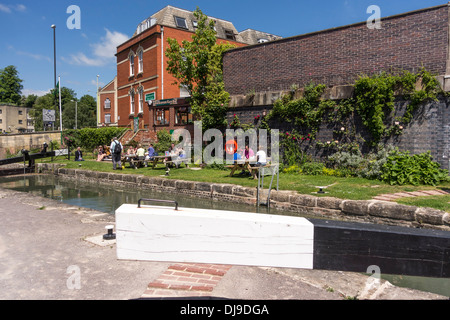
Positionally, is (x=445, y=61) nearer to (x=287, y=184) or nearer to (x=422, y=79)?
(x=422, y=79)

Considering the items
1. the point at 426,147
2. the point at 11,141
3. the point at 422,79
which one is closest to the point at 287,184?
the point at 426,147

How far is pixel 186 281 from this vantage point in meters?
3.21

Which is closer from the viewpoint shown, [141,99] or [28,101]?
[141,99]

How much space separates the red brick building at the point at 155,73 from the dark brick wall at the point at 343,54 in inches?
376

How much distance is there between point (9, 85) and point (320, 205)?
265 ft

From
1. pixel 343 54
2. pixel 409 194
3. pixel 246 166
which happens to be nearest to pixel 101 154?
pixel 246 166

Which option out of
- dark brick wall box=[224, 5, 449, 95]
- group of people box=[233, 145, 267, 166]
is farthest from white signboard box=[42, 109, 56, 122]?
group of people box=[233, 145, 267, 166]

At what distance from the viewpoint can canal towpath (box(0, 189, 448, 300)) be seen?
9.59ft

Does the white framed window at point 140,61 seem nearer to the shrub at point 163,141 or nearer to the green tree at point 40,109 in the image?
the shrub at point 163,141

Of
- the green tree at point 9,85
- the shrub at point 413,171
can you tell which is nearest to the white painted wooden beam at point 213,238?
the shrub at point 413,171

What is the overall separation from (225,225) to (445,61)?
35.2 feet

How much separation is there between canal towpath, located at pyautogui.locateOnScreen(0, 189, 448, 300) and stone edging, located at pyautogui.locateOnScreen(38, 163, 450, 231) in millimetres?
3793

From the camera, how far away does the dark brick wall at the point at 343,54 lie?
10078mm

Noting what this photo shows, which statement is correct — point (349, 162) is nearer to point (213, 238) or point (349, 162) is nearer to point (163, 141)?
point (213, 238)
